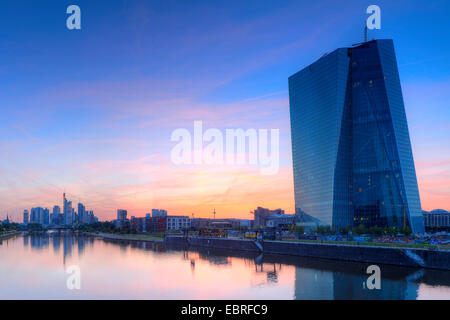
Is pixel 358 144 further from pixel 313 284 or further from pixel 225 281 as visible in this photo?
pixel 225 281

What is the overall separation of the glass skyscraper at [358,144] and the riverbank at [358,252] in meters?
58.2

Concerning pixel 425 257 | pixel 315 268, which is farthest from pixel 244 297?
pixel 425 257

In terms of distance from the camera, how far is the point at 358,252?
233ft

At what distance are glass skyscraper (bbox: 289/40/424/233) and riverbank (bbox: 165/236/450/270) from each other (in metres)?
58.2

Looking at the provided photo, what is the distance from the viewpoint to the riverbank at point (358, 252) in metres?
59.3

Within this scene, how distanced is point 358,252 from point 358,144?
271ft

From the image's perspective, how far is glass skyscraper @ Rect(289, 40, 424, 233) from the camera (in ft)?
443

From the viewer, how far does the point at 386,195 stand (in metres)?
137

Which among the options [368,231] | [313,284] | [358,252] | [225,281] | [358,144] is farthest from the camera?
[358,144]

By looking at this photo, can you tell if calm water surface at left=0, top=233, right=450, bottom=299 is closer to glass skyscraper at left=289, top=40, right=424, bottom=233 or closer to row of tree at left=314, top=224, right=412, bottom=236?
row of tree at left=314, top=224, right=412, bottom=236

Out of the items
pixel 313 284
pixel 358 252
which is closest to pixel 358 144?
pixel 358 252

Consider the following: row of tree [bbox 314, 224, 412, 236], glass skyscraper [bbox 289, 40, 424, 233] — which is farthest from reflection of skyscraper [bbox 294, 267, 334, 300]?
glass skyscraper [bbox 289, 40, 424, 233]

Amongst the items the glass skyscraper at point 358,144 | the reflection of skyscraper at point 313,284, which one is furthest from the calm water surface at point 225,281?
the glass skyscraper at point 358,144

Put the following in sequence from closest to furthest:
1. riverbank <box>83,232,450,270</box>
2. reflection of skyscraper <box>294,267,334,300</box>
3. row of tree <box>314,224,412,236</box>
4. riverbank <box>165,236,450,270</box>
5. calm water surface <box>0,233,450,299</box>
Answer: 1. reflection of skyscraper <box>294,267,334,300</box>
2. calm water surface <box>0,233,450,299</box>
3. riverbank <box>165,236,450,270</box>
4. riverbank <box>83,232,450,270</box>
5. row of tree <box>314,224,412,236</box>
